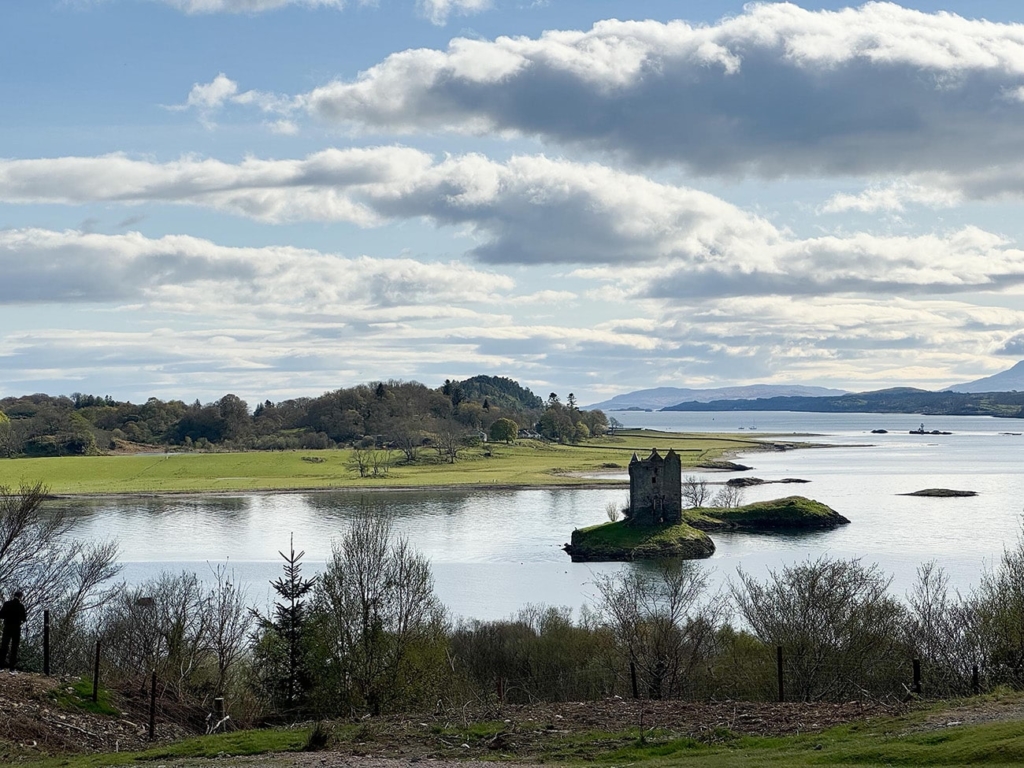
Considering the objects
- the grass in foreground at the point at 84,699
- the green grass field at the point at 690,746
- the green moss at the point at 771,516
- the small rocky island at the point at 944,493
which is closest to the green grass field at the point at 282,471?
the green moss at the point at 771,516

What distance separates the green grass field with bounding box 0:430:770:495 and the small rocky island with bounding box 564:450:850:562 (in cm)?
4144

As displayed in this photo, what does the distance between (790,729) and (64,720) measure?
1332cm

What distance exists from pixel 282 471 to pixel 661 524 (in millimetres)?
81200

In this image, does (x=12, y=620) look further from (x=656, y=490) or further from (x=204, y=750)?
(x=656, y=490)

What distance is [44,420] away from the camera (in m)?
185

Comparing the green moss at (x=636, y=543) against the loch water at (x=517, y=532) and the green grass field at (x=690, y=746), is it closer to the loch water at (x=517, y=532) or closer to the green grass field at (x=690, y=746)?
the loch water at (x=517, y=532)

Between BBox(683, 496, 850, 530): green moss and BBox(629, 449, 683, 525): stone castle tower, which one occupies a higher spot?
BBox(629, 449, 683, 525): stone castle tower

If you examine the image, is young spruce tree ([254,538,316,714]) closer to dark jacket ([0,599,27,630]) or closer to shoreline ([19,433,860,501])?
dark jacket ([0,599,27,630])

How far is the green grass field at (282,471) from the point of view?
134125mm

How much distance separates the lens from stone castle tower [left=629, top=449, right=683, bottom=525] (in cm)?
8381

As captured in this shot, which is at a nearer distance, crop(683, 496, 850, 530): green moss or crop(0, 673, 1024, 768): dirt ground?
crop(0, 673, 1024, 768): dirt ground

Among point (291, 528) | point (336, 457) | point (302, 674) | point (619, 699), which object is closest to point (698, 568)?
point (291, 528)

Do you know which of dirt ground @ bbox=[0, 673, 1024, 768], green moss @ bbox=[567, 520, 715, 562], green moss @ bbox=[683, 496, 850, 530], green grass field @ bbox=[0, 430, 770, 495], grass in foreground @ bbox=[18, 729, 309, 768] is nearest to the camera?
dirt ground @ bbox=[0, 673, 1024, 768]

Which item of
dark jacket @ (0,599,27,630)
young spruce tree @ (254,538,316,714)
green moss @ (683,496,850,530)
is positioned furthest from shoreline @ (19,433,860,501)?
dark jacket @ (0,599,27,630)
